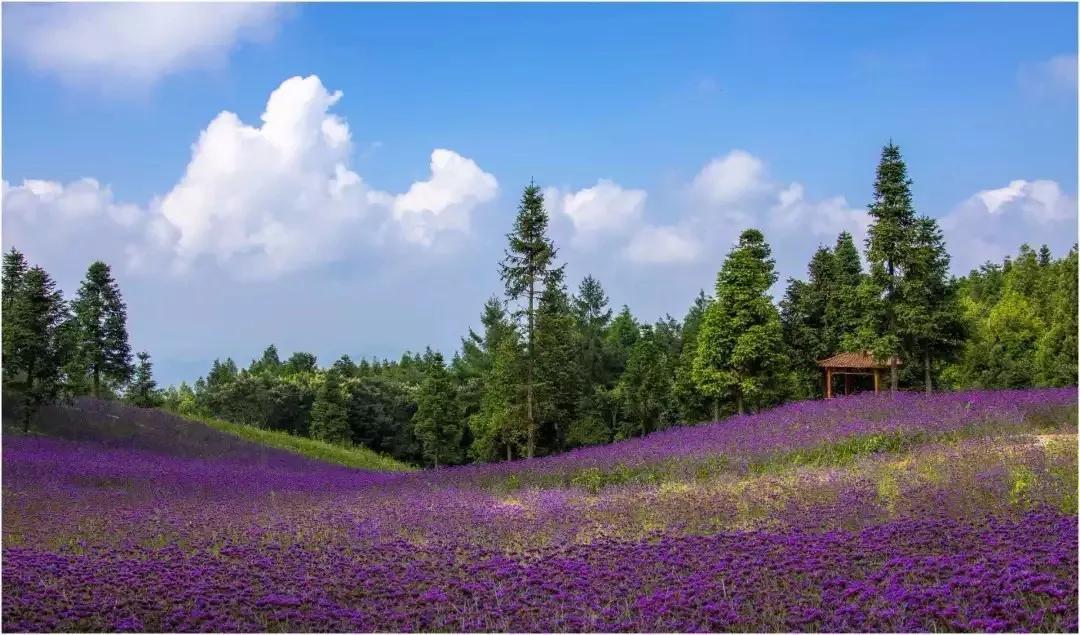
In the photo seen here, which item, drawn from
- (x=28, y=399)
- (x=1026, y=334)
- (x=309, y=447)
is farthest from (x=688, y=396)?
(x=28, y=399)

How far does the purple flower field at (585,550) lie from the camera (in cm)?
683

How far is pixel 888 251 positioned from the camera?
34.3m

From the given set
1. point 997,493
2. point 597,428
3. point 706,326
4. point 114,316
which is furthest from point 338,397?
point 997,493

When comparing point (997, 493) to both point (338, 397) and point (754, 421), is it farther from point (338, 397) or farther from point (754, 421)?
point (338, 397)

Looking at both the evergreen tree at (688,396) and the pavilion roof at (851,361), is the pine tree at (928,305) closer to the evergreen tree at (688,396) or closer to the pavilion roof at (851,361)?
the pavilion roof at (851,361)

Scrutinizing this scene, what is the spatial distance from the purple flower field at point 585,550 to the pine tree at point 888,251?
1636 cm

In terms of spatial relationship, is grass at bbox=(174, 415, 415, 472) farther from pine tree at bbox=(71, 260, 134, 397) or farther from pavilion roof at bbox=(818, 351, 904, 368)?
pavilion roof at bbox=(818, 351, 904, 368)

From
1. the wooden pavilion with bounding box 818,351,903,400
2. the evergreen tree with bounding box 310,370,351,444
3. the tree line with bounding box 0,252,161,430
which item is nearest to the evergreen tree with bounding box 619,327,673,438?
the wooden pavilion with bounding box 818,351,903,400

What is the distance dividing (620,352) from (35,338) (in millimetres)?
42216

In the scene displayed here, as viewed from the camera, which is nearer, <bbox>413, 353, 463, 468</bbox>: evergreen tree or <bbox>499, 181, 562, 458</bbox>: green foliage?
<bbox>499, 181, 562, 458</bbox>: green foliage

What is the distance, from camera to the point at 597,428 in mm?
45031

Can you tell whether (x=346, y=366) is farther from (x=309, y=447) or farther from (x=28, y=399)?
(x=28, y=399)

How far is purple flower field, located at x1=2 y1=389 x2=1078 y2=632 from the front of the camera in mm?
Answer: 6828

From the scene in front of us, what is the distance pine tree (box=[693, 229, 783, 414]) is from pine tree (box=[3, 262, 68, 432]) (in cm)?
2524
